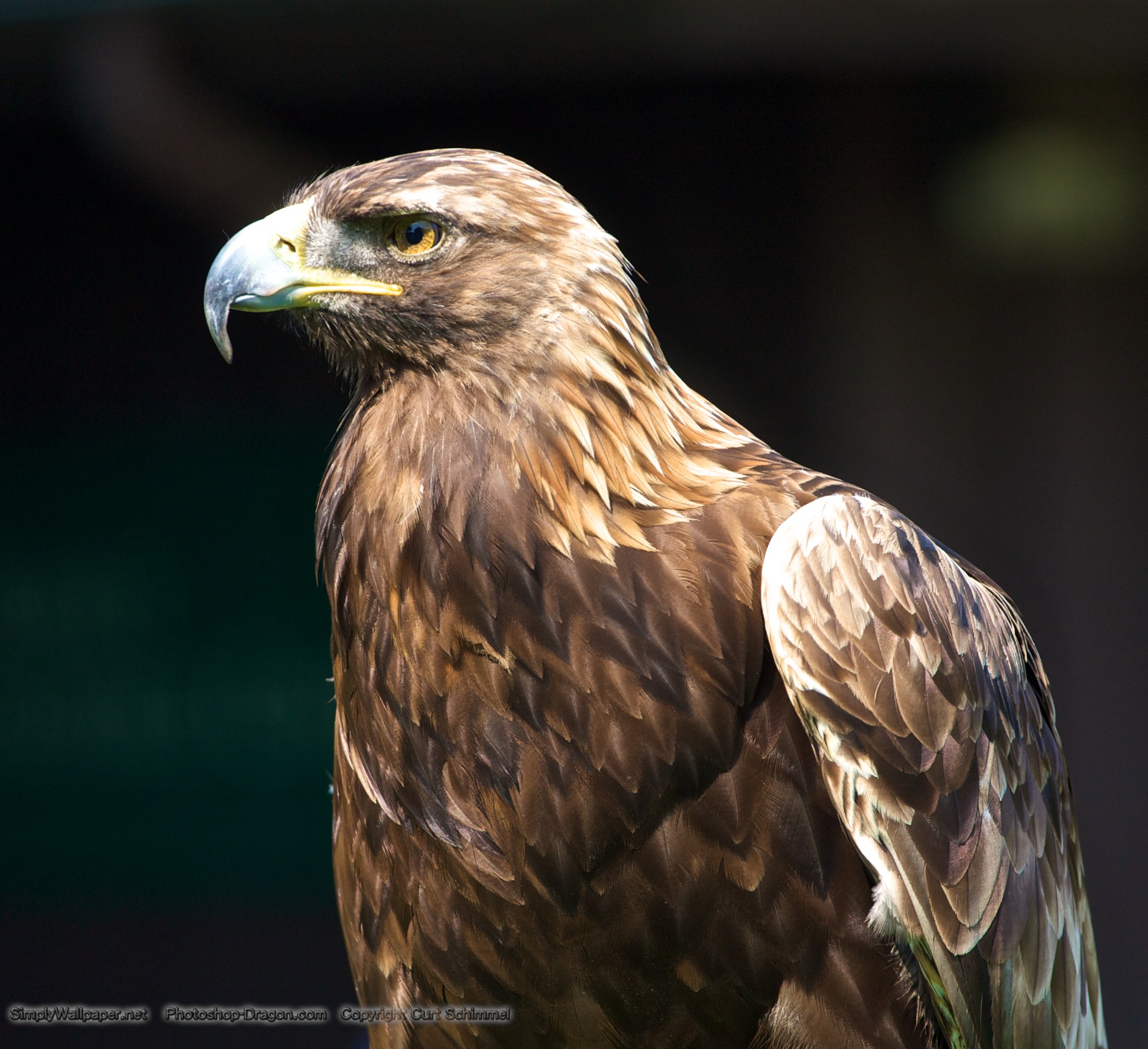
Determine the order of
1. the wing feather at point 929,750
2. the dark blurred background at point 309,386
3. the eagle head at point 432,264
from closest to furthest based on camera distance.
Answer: the wing feather at point 929,750 < the eagle head at point 432,264 < the dark blurred background at point 309,386

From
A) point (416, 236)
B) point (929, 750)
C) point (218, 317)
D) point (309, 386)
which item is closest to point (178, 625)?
point (309, 386)

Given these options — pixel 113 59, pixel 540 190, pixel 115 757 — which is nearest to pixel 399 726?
pixel 540 190

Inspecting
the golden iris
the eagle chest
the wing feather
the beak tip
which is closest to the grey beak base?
the beak tip

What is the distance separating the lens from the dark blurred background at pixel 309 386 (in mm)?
4656

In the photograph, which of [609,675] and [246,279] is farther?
[246,279]

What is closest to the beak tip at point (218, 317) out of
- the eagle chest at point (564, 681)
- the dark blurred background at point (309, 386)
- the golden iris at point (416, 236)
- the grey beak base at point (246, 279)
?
the grey beak base at point (246, 279)

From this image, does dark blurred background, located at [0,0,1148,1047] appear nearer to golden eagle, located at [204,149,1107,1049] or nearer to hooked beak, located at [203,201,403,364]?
hooked beak, located at [203,201,403,364]

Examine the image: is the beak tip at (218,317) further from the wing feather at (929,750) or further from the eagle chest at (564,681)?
the wing feather at (929,750)

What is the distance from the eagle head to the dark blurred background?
9.09 feet

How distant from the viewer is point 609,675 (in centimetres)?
172

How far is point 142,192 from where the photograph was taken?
464 centimetres

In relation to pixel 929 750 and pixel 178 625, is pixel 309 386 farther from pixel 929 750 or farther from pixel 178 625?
pixel 929 750

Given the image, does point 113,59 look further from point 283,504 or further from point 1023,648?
point 1023,648

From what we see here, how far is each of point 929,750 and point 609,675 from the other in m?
0.50
